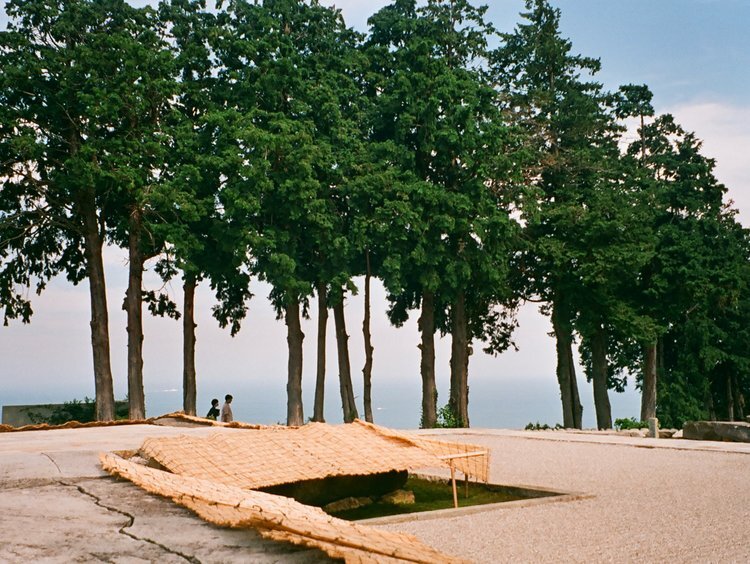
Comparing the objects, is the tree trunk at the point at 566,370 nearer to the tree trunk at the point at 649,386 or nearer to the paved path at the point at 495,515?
the tree trunk at the point at 649,386

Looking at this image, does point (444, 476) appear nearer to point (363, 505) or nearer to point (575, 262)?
point (363, 505)

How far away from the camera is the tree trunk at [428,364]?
27531 mm

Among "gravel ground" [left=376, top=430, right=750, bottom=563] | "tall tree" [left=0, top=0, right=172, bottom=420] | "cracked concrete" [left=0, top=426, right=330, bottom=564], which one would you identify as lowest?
"gravel ground" [left=376, top=430, right=750, bottom=563]

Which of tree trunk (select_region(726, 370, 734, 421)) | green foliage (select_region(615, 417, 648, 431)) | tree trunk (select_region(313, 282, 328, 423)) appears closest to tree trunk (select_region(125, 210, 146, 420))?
tree trunk (select_region(313, 282, 328, 423))

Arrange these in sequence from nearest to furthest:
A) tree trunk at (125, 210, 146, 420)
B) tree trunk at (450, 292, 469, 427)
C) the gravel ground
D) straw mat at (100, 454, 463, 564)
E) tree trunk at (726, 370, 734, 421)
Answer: straw mat at (100, 454, 463, 564) → the gravel ground → tree trunk at (125, 210, 146, 420) → tree trunk at (450, 292, 469, 427) → tree trunk at (726, 370, 734, 421)

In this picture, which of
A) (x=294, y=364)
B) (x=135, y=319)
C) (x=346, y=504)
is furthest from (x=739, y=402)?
(x=346, y=504)

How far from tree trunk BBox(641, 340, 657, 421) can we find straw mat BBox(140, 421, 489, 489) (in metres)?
20.0

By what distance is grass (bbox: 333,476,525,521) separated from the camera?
10.4 meters

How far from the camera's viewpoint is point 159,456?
924 centimetres

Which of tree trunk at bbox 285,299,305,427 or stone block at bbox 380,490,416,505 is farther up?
tree trunk at bbox 285,299,305,427

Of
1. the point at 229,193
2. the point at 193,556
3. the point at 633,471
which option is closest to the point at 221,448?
the point at 193,556

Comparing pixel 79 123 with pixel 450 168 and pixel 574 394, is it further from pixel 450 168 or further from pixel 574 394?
pixel 574 394

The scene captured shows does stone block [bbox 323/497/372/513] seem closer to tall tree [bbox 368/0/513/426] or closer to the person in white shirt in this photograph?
the person in white shirt

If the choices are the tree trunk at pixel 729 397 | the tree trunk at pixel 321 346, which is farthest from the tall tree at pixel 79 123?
the tree trunk at pixel 729 397
